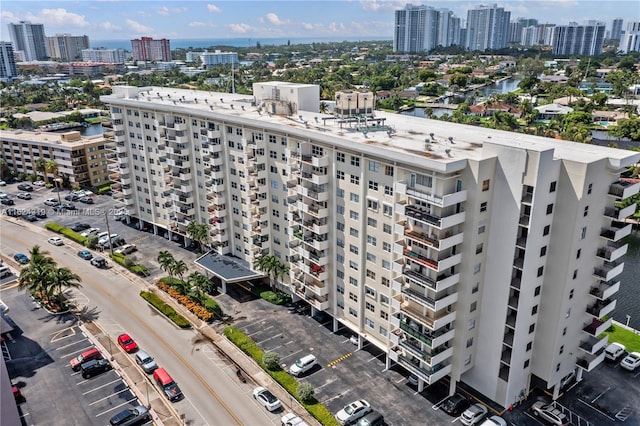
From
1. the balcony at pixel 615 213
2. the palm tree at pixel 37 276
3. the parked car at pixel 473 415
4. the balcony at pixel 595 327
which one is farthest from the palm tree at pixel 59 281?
the balcony at pixel 615 213

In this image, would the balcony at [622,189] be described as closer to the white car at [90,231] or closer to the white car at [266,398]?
the white car at [266,398]

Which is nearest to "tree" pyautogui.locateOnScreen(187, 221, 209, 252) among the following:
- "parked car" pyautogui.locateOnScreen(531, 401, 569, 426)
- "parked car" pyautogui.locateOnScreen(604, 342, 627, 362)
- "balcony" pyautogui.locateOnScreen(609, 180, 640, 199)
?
"parked car" pyautogui.locateOnScreen(531, 401, 569, 426)

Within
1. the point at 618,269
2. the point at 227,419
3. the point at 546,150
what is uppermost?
the point at 546,150

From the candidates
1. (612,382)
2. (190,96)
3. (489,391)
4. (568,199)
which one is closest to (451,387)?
(489,391)

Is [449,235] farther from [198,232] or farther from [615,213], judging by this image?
[198,232]

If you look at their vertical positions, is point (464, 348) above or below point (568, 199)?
below

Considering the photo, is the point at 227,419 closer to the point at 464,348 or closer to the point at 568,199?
the point at 464,348

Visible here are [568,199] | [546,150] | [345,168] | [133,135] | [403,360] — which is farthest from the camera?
[133,135]
